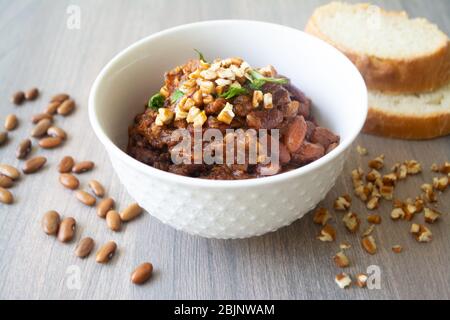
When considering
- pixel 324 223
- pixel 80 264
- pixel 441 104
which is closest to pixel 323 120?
pixel 324 223

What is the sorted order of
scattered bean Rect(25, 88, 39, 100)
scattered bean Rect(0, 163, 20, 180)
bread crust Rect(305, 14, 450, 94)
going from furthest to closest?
scattered bean Rect(25, 88, 39, 100), bread crust Rect(305, 14, 450, 94), scattered bean Rect(0, 163, 20, 180)

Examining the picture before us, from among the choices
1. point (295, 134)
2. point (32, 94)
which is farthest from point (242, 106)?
point (32, 94)

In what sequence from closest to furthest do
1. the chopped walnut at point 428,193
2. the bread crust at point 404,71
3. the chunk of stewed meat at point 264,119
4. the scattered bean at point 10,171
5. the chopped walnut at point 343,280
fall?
the chunk of stewed meat at point 264,119 < the chopped walnut at point 343,280 < the chopped walnut at point 428,193 < the scattered bean at point 10,171 < the bread crust at point 404,71

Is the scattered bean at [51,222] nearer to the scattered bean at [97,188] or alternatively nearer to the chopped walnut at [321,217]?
the scattered bean at [97,188]

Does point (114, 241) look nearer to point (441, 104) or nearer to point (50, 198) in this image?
point (50, 198)

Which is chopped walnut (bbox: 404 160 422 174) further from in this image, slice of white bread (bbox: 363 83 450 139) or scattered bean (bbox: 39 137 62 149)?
scattered bean (bbox: 39 137 62 149)

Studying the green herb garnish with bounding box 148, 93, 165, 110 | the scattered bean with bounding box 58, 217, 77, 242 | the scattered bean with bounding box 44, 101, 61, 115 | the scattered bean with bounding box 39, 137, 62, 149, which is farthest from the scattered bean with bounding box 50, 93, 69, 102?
the green herb garnish with bounding box 148, 93, 165, 110

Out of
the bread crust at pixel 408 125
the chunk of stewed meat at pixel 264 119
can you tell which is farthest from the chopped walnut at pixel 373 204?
the chunk of stewed meat at pixel 264 119
